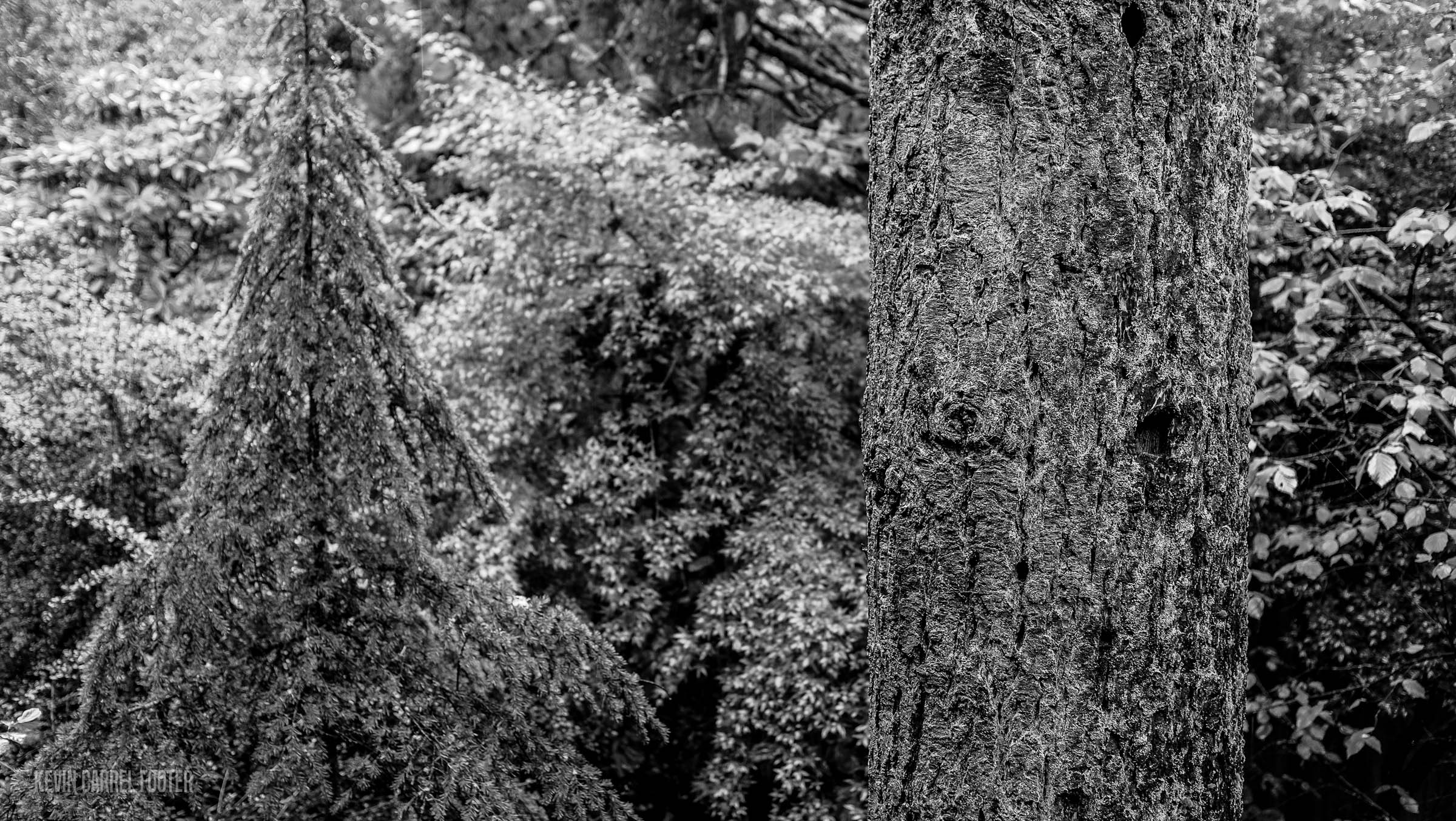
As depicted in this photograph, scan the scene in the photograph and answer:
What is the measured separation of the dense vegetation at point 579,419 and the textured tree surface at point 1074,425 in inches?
46.0

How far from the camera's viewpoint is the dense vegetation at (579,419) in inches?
93.9

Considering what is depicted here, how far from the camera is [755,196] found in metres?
5.14

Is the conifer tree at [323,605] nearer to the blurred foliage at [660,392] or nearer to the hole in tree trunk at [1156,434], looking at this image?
the hole in tree trunk at [1156,434]

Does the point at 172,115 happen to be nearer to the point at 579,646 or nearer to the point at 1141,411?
the point at 579,646

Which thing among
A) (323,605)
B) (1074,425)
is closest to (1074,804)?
(1074,425)

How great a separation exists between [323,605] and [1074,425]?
5.79ft

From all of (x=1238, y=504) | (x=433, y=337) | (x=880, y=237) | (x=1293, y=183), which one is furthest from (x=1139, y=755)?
(x=433, y=337)

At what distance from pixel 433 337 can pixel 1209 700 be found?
375cm

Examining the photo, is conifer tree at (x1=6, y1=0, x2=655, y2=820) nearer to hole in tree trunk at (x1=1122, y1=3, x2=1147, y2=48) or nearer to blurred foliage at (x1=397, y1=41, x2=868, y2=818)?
blurred foliage at (x1=397, y1=41, x2=868, y2=818)

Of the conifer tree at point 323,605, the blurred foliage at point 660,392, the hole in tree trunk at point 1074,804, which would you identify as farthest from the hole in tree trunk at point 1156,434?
the blurred foliage at point 660,392

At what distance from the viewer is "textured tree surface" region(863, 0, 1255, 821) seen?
4.80 feet

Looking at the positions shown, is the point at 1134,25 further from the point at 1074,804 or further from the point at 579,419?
the point at 579,419

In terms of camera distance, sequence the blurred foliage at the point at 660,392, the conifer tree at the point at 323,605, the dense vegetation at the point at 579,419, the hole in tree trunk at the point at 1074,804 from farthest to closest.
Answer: the blurred foliage at the point at 660,392, the dense vegetation at the point at 579,419, the conifer tree at the point at 323,605, the hole in tree trunk at the point at 1074,804

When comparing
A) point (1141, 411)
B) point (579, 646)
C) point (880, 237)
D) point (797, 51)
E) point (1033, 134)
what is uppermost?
point (797, 51)
